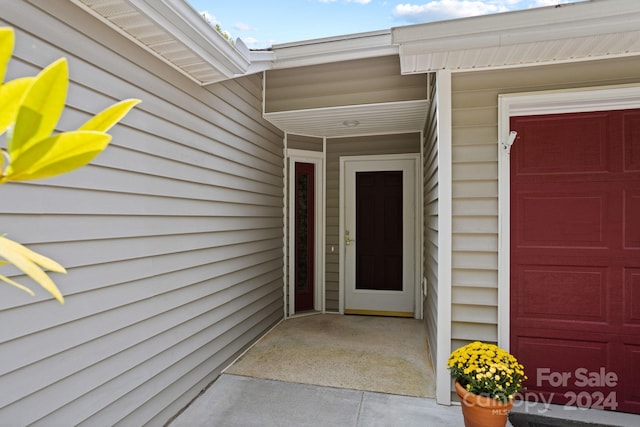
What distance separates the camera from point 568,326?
2.35 m

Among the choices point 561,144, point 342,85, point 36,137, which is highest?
point 342,85

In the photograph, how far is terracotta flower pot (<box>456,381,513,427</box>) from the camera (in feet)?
6.49

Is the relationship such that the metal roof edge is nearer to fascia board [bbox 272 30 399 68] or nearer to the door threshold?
fascia board [bbox 272 30 399 68]

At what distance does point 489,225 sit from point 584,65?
1.15 metres

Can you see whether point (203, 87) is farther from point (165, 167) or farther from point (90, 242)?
point (90, 242)

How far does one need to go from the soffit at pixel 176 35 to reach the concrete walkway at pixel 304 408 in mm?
2259

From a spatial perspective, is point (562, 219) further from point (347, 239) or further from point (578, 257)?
point (347, 239)

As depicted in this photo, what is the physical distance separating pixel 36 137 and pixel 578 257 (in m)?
2.82

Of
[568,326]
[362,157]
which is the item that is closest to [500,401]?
[568,326]

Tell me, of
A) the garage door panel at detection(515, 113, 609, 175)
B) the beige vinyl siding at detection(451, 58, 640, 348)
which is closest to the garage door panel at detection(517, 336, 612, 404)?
the beige vinyl siding at detection(451, 58, 640, 348)

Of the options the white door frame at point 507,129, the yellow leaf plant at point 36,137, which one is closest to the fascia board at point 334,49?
the white door frame at point 507,129

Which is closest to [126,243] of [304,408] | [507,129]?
[304,408]

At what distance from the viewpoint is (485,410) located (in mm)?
1994

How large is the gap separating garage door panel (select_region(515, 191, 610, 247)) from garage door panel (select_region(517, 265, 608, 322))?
0.59 feet
